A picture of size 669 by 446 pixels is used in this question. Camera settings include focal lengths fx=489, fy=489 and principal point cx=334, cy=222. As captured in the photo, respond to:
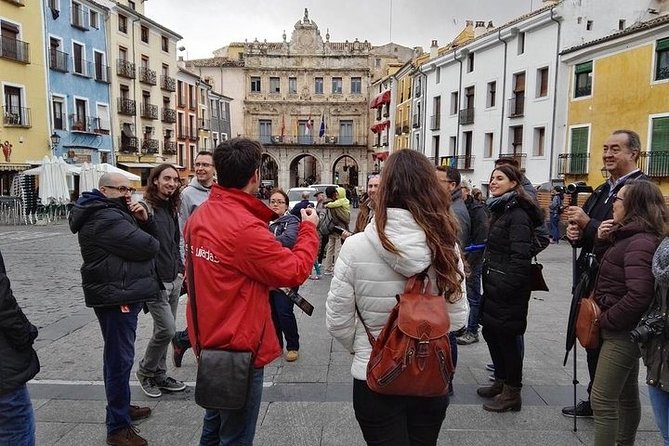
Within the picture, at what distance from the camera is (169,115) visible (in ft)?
116

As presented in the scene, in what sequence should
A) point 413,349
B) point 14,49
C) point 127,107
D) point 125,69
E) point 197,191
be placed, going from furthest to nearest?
point 127,107 < point 125,69 < point 14,49 < point 197,191 < point 413,349

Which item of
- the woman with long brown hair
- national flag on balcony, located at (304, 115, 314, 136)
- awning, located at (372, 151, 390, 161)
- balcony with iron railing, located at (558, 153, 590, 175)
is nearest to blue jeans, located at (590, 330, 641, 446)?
the woman with long brown hair

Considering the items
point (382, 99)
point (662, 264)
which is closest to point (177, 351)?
point (662, 264)

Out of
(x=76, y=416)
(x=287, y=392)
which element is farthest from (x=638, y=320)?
(x=76, y=416)

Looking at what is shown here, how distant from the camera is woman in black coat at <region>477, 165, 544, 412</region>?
3553 millimetres

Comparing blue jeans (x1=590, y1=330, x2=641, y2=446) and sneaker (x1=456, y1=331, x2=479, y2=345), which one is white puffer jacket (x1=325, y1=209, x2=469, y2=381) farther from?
sneaker (x1=456, y1=331, x2=479, y2=345)

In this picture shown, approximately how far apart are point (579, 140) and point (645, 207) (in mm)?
19612

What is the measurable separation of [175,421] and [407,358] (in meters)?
2.28

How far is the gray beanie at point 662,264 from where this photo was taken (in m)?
2.37

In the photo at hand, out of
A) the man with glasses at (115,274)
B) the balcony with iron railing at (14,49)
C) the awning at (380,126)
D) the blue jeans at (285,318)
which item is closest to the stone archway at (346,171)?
the awning at (380,126)

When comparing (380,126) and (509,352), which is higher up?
(380,126)

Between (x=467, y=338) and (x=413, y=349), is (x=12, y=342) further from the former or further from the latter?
(x=467, y=338)

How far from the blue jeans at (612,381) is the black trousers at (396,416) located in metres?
1.24

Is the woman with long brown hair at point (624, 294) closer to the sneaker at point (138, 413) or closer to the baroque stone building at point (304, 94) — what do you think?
the sneaker at point (138, 413)
